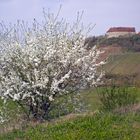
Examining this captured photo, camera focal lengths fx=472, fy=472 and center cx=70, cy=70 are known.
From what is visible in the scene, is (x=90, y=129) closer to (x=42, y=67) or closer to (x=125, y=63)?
(x=42, y=67)

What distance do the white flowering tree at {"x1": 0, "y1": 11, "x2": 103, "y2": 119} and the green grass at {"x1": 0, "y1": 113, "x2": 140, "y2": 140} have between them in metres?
4.46

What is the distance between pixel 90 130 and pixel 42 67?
628 centimetres

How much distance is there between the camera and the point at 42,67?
1641 cm

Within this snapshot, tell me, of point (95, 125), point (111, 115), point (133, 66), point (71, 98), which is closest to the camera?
point (95, 125)

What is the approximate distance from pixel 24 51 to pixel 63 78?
1724mm

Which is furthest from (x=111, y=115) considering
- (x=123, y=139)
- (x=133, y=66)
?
(x=133, y=66)

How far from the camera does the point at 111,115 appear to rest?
11688 millimetres

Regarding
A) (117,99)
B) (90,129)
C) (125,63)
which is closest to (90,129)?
(90,129)

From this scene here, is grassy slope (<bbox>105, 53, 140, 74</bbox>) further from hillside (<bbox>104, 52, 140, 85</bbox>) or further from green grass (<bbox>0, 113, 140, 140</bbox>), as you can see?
green grass (<bbox>0, 113, 140, 140</bbox>)

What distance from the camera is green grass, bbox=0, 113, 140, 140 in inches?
392

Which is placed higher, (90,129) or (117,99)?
(90,129)

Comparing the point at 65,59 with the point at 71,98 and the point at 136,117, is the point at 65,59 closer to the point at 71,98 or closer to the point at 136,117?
the point at 71,98

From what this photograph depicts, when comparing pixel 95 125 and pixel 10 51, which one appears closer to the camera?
pixel 95 125

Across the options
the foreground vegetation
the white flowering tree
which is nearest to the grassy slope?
the white flowering tree
